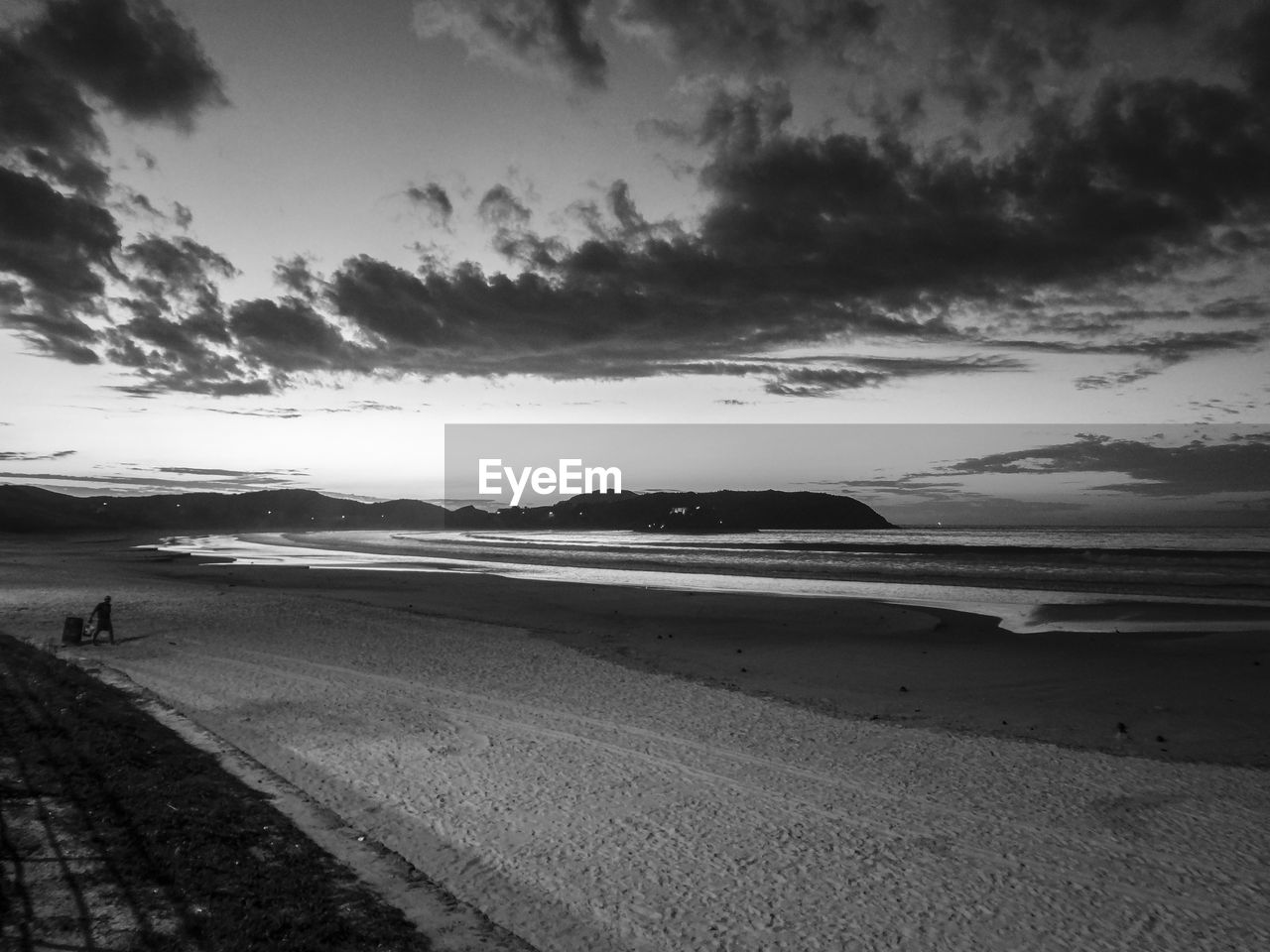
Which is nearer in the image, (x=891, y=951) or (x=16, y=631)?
(x=891, y=951)

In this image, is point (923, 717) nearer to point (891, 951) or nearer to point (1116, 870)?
point (1116, 870)

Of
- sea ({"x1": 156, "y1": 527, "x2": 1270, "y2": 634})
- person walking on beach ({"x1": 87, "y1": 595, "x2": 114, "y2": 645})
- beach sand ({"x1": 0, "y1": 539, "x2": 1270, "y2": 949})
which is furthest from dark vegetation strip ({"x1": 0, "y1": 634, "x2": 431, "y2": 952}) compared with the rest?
sea ({"x1": 156, "y1": 527, "x2": 1270, "y2": 634})

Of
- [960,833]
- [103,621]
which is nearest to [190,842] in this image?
[960,833]

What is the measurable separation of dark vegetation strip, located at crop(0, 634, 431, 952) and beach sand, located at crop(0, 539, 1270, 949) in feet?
2.27

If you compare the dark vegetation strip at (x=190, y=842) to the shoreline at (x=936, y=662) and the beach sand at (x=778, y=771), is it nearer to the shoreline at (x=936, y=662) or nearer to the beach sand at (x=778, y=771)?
the beach sand at (x=778, y=771)

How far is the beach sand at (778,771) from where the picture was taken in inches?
223

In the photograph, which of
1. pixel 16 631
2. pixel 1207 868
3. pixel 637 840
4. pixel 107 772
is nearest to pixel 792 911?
pixel 637 840

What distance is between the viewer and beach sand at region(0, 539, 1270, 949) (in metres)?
5.67

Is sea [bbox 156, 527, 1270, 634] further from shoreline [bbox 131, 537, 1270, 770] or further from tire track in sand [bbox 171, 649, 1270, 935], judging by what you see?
tire track in sand [bbox 171, 649, 1270, 935]

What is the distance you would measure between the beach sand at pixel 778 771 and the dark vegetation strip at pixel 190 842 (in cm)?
69

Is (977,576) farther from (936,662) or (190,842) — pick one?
(190,842)

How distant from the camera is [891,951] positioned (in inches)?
202

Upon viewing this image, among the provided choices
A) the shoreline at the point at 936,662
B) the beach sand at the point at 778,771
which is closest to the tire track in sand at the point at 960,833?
the beach sand at the point at 778,771

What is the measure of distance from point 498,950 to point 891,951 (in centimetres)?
253
